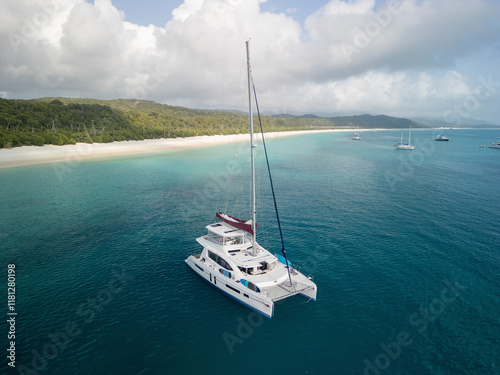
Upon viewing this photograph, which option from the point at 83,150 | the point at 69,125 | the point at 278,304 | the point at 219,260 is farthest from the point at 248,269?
the point at 69,125

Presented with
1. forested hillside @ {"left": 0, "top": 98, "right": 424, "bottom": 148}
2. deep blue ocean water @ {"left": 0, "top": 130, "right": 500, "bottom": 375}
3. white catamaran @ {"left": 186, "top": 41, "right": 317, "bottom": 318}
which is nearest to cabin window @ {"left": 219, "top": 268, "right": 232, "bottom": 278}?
white catamaran @ {"left": 186, "top": 41, "right": 317, "bottom": 318}

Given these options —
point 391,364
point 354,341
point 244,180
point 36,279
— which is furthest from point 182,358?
point 244,180

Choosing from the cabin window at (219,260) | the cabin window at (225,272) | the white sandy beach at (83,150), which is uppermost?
the white sandy beach at (83,150)

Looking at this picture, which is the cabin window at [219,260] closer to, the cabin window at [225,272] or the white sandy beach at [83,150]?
the cabin window at [225,272]

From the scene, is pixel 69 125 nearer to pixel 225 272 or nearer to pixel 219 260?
pixel 219 260

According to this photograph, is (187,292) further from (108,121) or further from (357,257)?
(108,121)

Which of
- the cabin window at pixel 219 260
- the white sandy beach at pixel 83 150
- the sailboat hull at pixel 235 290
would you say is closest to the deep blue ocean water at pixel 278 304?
the sailboat hull at pixel 235 290
